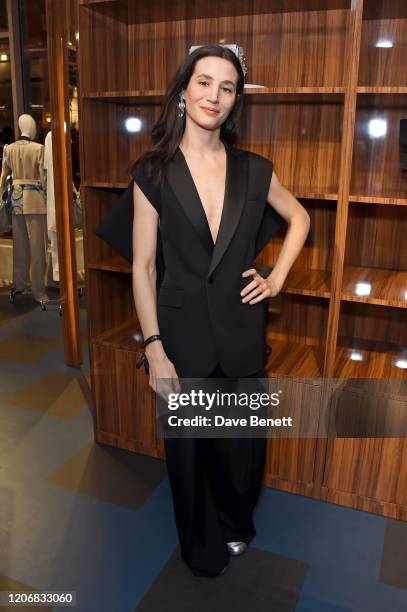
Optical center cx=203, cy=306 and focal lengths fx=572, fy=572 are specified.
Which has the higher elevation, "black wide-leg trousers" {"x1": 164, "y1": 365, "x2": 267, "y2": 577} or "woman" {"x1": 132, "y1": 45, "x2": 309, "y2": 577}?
"woman" {"x1": 132, "y1": 45, "x2": 309, "y2": 577}

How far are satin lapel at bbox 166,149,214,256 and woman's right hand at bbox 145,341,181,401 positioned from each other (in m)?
0.39

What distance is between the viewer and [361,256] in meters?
2.68

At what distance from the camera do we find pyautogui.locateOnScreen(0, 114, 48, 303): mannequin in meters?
4.96

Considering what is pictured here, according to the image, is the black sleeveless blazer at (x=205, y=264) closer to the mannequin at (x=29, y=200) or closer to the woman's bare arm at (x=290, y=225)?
the woman's bare arm at (x=290, y=225)

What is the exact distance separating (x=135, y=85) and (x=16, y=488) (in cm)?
201

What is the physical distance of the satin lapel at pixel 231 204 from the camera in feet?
6.20

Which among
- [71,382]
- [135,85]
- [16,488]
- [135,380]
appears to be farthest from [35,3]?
[16,488]

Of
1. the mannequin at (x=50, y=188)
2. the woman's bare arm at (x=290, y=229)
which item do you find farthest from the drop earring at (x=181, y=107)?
the mannequin at (x=50, y=188)

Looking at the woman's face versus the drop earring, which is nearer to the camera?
the woman's face

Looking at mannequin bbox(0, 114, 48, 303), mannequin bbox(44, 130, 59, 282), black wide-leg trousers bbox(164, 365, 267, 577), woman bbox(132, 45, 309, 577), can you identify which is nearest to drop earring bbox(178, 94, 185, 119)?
woman bbox(132, 45, 309, 577)

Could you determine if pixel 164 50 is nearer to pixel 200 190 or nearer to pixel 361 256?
pixel 200 190

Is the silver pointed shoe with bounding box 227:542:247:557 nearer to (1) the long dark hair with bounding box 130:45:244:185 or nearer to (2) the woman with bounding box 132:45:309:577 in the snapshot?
(2) the woman with bounding box 132:45:309:577

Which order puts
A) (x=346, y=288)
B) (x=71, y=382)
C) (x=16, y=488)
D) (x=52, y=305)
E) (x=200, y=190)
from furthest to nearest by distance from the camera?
(x=52, y=305) → (x=71, y=382) → (x=16, y=488) → (x=346, y=288) → (x=200, y=190)

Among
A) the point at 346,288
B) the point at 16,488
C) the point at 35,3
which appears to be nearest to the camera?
the point at 346,288
